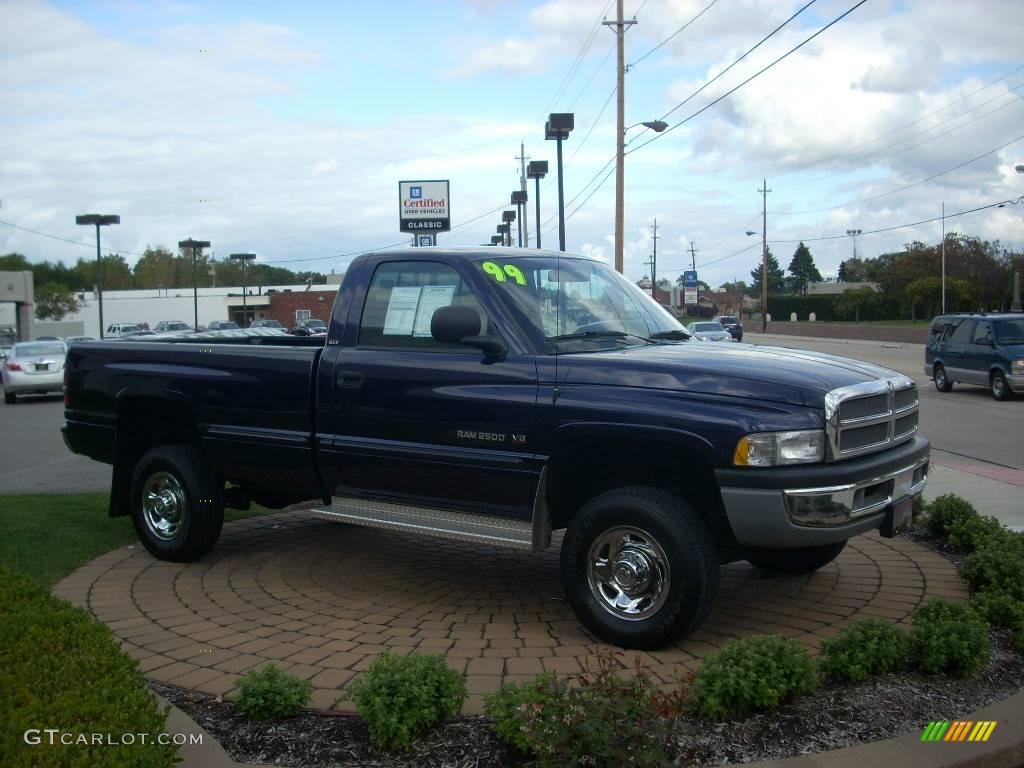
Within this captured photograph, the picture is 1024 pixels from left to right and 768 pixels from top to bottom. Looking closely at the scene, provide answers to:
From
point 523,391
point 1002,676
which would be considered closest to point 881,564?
point 1002,676

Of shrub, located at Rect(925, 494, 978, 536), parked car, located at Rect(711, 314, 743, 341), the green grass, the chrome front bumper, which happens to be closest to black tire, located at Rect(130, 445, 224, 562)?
the green grass

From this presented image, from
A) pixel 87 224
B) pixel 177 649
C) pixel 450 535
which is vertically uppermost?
pixel 87 224

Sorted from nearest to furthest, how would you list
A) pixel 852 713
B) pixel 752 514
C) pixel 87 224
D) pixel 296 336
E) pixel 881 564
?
pixel 852 713 < pixel 752 514 < pixel 881 564 < pixel 296 336 < pixel 87 224

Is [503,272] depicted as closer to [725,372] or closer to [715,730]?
[725,372]

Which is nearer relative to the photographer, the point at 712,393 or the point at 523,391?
the point at 712,393

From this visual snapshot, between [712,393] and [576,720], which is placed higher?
[712,393]

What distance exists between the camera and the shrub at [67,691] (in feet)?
9.27

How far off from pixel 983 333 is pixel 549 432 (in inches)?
717

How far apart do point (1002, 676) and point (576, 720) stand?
2339mm

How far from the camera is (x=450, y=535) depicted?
17.6 feet

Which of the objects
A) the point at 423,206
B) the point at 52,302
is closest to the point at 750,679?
the point at 423,206

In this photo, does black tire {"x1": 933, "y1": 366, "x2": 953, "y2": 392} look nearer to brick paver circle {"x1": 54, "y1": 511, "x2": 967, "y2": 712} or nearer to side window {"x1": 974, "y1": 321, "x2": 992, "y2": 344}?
side window {"x1": 974, "y1": 321, "x2": 992, "y2": 344}

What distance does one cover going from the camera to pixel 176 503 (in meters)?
6.76

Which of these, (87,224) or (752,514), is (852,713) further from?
(87,224)
